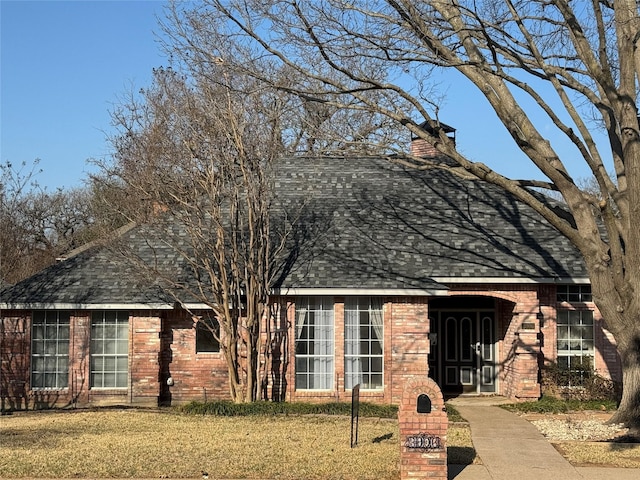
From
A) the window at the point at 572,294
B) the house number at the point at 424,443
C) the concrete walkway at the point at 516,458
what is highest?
the window at the point at 572,294

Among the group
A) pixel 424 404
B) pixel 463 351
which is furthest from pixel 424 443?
pixel 463 351

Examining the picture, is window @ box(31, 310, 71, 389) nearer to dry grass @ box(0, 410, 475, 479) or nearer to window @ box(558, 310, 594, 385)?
dry grass @ box(0, 410, 475, 479)

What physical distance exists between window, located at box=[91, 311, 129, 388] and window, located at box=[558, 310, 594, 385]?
10.3 metres

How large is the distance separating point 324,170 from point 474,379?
23.0ft

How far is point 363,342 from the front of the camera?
19.6 meters

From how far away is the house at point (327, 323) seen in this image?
63.4 feet

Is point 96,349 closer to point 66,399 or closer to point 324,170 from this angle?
point 66,399

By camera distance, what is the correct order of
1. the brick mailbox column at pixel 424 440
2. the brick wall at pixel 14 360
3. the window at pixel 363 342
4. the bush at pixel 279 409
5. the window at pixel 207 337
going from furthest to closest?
the window at pixel 207 337 < the brick wall at pixel 14 360 < the window at pixel 363 342 < the bush at pixel 279 409 < the brick mailbox column at pixel 424 440

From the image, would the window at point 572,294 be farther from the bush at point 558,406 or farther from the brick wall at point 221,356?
the bush at point 558,406

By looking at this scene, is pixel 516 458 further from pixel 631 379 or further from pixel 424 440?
pixel 631 379

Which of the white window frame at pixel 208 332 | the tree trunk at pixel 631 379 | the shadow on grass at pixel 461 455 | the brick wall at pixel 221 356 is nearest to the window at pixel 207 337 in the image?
the white window frame at pixel 208 332

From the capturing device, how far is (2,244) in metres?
36.9

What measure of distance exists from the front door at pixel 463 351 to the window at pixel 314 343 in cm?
343

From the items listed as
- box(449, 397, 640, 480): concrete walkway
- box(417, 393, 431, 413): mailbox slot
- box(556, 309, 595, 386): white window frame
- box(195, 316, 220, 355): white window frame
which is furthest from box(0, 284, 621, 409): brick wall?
box(417, 393, 431, 413): mailbox slot
